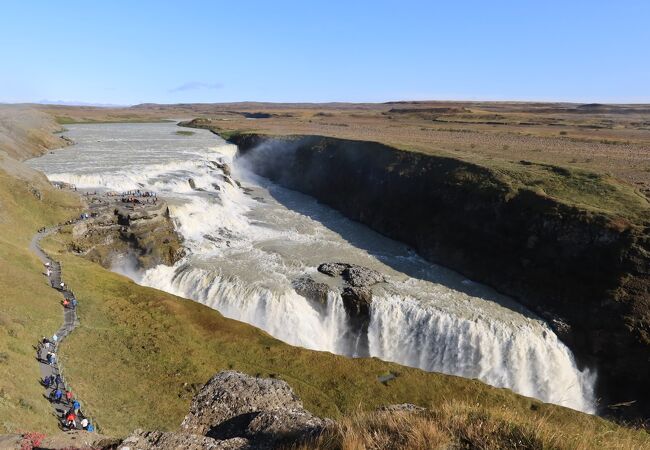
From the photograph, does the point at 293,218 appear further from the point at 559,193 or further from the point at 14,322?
the point at 14,322

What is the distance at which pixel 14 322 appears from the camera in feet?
83.9

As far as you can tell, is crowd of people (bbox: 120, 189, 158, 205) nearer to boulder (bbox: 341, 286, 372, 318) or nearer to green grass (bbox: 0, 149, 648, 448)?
green grass (bbox: 0, 149, 648, 448)

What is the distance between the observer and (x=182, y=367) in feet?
88.8

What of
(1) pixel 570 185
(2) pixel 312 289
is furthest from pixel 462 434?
(1) pixel 570 185

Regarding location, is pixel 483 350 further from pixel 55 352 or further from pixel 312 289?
pixel 55 352

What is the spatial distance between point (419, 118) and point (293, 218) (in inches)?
4448

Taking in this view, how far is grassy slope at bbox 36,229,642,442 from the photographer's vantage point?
75.6ft

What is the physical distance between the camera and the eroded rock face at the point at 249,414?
1070 centimetres

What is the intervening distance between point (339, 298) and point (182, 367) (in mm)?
16255

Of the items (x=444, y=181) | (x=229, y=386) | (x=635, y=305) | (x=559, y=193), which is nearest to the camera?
(x=229, y=386)

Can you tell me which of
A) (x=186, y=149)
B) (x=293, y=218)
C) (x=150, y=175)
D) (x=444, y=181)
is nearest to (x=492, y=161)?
(x=444, y=181)

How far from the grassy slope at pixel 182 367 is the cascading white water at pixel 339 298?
520 centimetres

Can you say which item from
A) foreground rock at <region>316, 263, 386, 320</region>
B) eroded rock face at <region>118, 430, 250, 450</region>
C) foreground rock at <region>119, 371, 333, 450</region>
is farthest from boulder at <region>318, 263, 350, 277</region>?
eroded rock face at <region>118, 430, 250, 450</region>

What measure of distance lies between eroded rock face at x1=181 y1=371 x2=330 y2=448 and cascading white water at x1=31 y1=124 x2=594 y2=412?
2245cm
